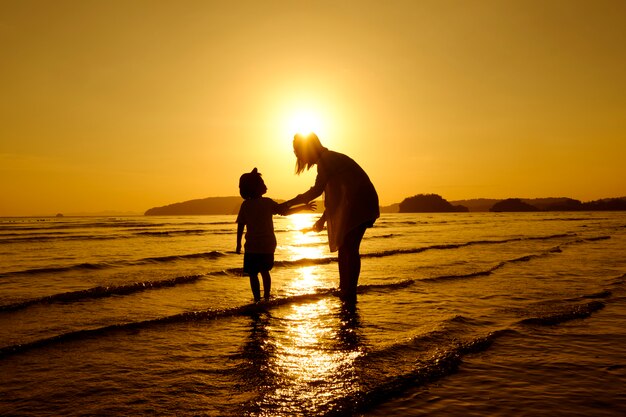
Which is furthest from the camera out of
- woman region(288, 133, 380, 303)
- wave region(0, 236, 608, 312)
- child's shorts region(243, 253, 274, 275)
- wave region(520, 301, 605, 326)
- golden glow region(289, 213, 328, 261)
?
golden glow region(289, 213, 328, 261)

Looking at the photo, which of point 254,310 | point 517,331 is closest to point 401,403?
point 517,331

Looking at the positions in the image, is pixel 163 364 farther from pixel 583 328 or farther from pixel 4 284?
pixel 4 284

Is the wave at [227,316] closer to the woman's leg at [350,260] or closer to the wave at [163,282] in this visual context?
the woman's leg at [350,260]

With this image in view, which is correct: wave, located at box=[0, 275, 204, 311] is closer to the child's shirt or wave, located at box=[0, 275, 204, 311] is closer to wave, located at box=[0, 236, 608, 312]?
wave, located at box=[0, 236, 608, 312]

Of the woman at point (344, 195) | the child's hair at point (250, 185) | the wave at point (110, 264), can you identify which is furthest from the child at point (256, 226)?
the wave at point (110, 264)

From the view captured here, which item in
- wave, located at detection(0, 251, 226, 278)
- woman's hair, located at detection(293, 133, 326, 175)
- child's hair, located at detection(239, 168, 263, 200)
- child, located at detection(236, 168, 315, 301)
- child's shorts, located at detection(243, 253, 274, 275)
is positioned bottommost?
wave, located at detection(0, 251, 226, 278)

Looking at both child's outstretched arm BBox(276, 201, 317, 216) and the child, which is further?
the child

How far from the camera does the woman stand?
274 inches

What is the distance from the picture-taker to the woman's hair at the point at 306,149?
7031 mm

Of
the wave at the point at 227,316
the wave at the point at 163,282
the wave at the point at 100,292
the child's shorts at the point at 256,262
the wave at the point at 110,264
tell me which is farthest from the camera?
the wave at the point at 110,264

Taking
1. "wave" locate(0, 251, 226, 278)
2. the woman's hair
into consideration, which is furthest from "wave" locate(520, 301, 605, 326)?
"wave" locate(0, 251, 226, 278)

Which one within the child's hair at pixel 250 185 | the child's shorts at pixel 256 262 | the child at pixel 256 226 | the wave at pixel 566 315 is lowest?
the wave at pixel 566 315

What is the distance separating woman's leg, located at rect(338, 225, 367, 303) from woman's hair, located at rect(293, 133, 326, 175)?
50.3 inches

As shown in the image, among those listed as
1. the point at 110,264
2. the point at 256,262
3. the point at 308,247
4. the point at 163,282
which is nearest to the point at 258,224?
the point at 256,262
